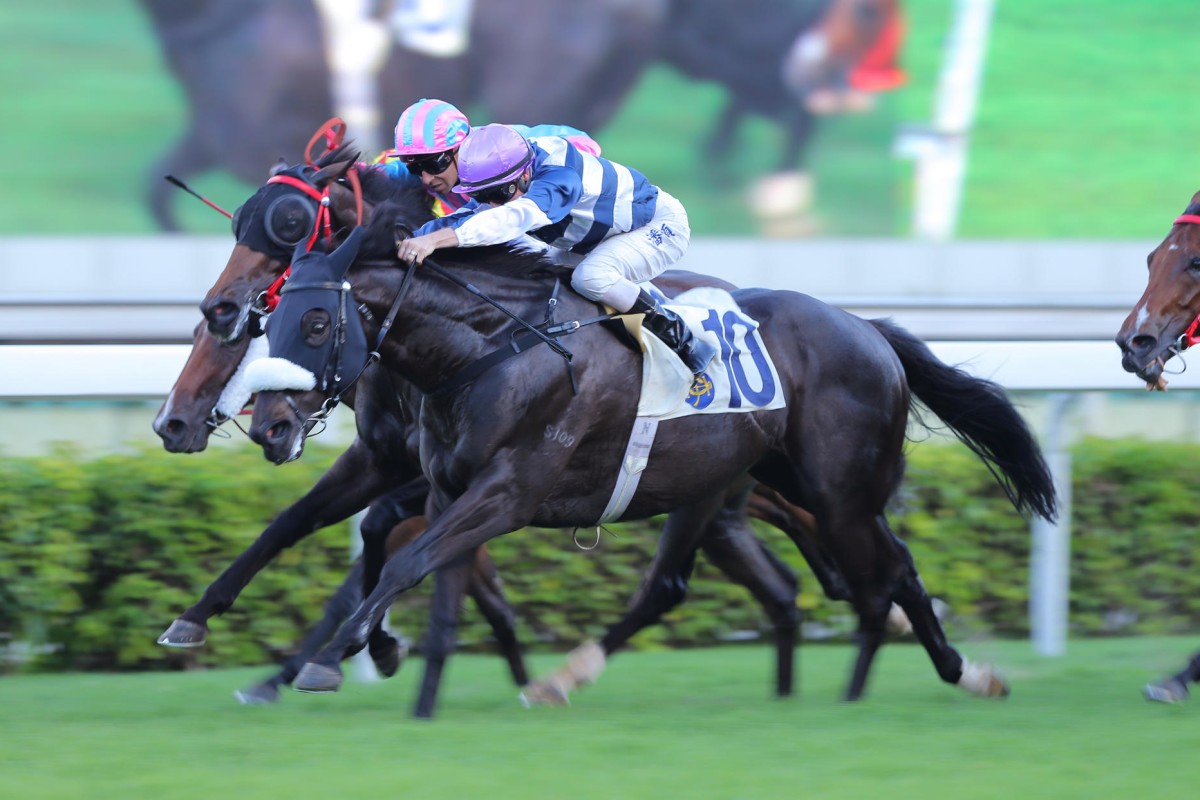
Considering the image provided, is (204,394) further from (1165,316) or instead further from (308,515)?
(1165,316)

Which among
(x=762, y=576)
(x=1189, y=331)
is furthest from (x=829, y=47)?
(x=1189, y=331)

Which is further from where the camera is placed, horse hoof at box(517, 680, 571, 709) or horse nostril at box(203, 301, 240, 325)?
horse hoof at box(517, 680, 571, 709)

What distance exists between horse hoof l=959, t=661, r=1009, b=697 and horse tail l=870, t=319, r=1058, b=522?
0.65m

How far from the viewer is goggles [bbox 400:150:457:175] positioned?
14.2 ft

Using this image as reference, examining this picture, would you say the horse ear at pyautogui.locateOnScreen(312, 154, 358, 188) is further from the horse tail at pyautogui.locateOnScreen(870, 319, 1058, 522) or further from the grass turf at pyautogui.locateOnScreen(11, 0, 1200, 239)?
the grass turf at pyautogui.locateOnScreen(11, 0, 1200, 239)

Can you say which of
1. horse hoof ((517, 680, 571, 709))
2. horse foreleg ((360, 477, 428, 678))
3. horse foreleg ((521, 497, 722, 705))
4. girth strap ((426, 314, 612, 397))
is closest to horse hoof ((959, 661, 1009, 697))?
horse foreleg ((521, 497, 722, 705))

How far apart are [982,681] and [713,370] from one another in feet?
3.86

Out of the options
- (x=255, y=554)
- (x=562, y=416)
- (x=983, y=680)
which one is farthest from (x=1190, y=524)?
(x=255, y=554)

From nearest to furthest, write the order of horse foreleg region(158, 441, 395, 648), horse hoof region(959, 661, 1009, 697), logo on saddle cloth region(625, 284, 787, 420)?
logo on saddle cloth region(625, 284, 787, 420)
horse foreleg region(158, 441, 395, 648)
horse hoof region(959, 661, 1009, 697)

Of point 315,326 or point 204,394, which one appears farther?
point 204,394

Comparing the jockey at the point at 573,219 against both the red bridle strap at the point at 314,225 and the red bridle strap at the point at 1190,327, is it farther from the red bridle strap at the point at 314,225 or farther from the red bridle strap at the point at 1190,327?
the red bridle strap at the point at 1190,327

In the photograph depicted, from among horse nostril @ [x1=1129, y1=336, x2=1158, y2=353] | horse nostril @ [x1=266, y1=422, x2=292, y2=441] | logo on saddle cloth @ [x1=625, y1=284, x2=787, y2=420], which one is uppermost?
horse nostril @ [x1=1129, y1=336, x2=1158, y2=353]

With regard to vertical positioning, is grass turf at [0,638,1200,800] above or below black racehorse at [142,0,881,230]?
below

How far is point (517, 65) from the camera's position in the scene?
46.4 feet
